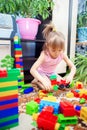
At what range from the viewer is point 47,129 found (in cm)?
58

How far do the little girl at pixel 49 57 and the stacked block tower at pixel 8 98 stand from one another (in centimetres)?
46

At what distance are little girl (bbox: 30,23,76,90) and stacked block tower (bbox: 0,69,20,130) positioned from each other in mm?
456

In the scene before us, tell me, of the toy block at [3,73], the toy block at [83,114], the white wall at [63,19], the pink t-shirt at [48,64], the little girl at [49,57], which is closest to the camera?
the toy block at [3,73]

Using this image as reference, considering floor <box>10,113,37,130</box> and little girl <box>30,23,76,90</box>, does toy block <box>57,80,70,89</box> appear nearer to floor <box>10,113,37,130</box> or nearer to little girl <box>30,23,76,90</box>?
little girl <box>30,23,76,90</box>

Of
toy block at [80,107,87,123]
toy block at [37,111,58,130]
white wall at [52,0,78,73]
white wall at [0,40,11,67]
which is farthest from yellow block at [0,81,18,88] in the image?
white wall at [52,0,78,73]

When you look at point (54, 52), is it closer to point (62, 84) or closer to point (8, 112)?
point (62, 84)

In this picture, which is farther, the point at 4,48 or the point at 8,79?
the point at 4,48

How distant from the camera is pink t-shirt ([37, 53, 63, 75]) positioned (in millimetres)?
1277

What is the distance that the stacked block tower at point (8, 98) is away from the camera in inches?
22.0

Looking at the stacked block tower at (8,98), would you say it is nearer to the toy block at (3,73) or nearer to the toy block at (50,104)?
the toy block at (3,73)

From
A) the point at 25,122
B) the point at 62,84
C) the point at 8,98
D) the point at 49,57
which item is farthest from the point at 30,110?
the point at 49,57

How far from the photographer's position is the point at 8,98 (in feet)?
1.89

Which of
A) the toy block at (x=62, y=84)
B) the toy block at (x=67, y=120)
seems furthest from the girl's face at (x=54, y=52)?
the toy block at (x=67, y=120)

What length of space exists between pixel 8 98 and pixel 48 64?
0.79 meters
